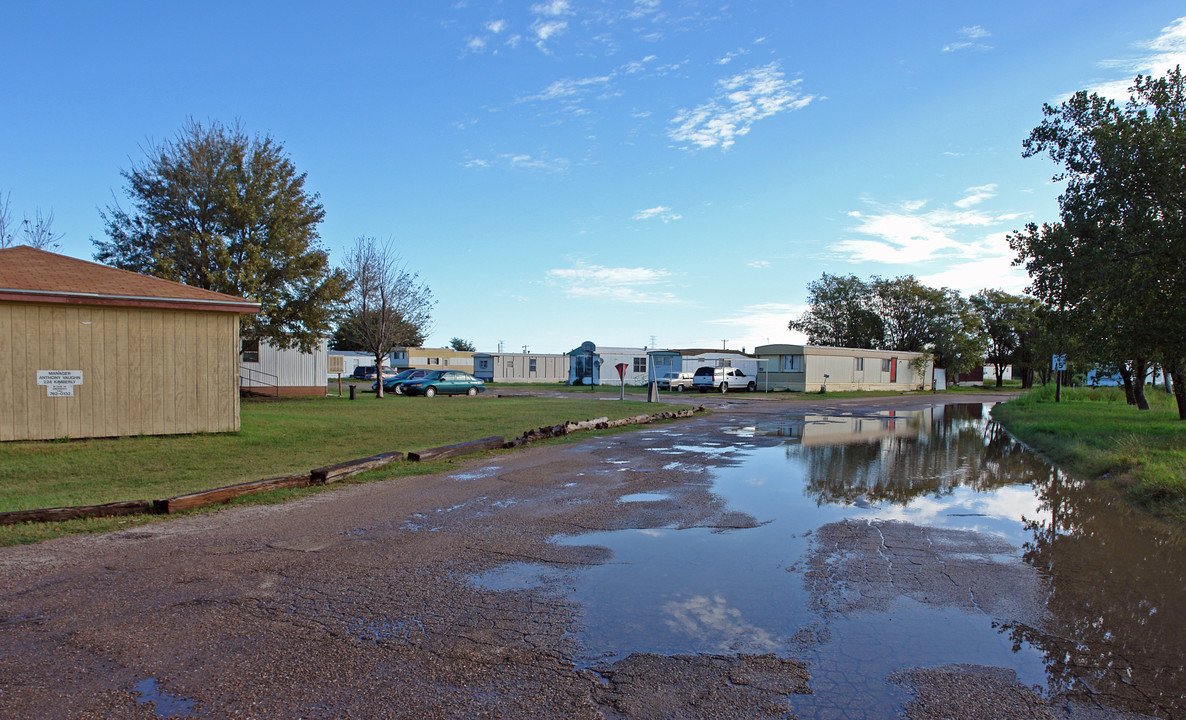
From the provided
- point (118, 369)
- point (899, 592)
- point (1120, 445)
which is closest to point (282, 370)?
point (118, 369)

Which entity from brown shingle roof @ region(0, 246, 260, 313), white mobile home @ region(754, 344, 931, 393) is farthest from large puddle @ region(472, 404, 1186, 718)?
white mobile home @ region(754, 344, 931, 393)

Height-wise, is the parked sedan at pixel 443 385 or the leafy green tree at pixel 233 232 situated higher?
the leafy green tree at pixel 233 232

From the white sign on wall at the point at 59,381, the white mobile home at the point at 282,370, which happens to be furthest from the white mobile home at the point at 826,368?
the white sign on wall at the point at 59,381

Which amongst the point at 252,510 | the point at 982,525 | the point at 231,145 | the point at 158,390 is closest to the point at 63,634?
the point at 252,510

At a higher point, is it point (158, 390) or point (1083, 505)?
point (158, 390)

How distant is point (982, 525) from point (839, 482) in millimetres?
2761

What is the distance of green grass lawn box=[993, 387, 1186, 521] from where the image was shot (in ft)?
29.7

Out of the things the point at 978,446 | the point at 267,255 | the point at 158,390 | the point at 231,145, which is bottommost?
the point at 978,446

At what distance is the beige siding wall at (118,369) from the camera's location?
515 inches

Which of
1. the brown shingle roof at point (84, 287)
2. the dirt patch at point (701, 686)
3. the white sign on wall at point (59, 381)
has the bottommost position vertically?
the dirt patch at point (701, 686)

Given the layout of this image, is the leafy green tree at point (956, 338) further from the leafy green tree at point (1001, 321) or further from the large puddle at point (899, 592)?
the large puddle at point (899, 592)

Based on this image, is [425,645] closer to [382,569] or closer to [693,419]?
[382,569]

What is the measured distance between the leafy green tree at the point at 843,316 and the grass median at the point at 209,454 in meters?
50.7

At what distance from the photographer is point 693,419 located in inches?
894
